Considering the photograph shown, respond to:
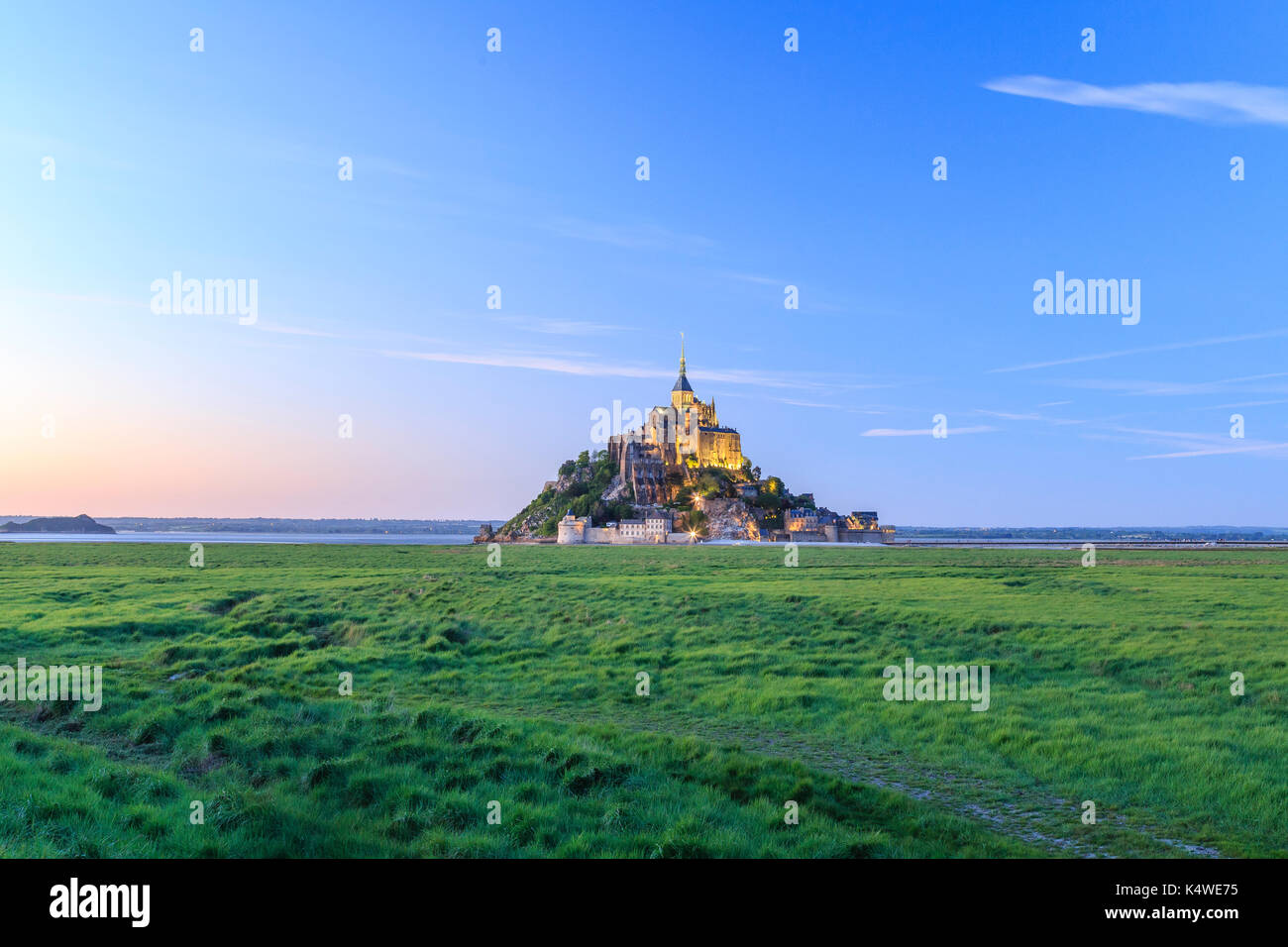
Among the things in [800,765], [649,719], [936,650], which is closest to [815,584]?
[936,650]

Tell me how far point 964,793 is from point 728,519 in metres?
152

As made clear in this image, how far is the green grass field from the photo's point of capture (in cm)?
927

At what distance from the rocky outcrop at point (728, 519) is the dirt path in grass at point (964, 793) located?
470 feet

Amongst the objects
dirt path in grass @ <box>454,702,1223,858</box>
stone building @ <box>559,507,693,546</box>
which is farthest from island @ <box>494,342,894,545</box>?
dirt path in grass @ <box>454,702,1223,858</box>

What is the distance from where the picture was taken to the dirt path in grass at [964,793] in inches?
363

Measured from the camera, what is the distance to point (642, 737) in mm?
13266

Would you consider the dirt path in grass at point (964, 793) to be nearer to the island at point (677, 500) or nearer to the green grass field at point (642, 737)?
the green grass field at point (642, 737)

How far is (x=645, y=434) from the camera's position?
654ft

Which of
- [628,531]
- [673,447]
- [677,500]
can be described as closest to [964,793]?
[628,531]

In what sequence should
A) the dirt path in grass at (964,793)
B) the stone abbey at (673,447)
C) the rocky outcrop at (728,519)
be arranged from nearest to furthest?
the dirt path in grass at (964,793), the rocky outcrop at (728,519), the stone abbey at (673,447)

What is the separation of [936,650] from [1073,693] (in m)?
5.40

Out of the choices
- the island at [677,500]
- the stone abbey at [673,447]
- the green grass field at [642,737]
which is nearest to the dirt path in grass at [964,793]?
the green grass field at [642,737]

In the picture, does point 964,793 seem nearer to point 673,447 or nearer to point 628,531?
point 628,531
